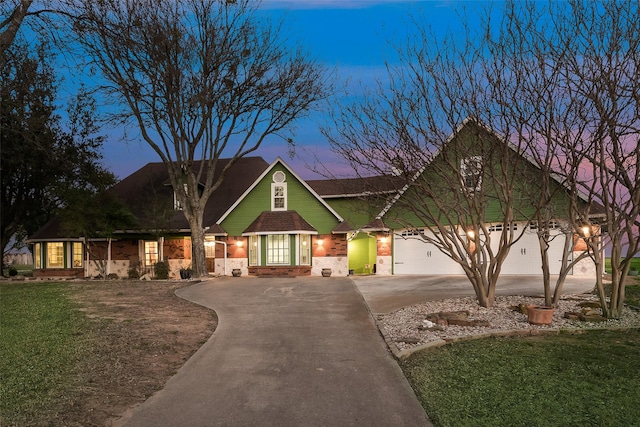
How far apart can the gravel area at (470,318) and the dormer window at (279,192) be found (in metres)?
14.3

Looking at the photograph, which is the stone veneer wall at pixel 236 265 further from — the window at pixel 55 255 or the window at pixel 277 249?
the window at pixel 55 255

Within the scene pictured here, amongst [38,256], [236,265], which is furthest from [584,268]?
[38,256]

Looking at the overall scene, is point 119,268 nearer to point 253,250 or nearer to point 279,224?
point 253,250

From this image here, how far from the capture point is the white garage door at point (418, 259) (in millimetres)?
25328

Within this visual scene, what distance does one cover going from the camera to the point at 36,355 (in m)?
9.04

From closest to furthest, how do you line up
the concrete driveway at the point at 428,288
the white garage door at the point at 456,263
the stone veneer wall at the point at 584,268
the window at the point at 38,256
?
the concrete driveway at the point at 428,288 < the stone veneer wall at the point at 584,268 < the white garage door at the point at 456,263 < the window at the point at 38,256

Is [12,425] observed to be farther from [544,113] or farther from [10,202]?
[10,202]

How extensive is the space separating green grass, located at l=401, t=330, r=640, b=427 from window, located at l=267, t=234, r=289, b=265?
17505 mm

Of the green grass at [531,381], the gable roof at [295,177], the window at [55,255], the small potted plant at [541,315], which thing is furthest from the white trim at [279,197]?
the green grass at [531,381]

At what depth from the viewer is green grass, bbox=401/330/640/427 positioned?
602cm

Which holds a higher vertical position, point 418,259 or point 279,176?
point 279,176

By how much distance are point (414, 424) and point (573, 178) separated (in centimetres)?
912

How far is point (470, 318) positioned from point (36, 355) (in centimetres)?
998

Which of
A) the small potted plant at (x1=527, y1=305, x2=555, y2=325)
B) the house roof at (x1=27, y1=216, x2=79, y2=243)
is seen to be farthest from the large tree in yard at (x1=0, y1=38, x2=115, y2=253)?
the small potted plant at (x1=527, y1=305, x2=555, y2=325)
